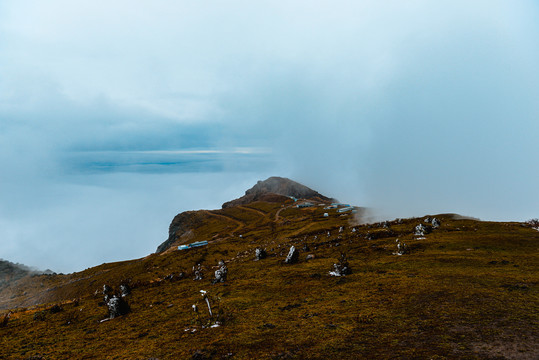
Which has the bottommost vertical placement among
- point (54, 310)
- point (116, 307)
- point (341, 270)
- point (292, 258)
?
point (54, 310)

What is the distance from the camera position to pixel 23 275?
19250 cm

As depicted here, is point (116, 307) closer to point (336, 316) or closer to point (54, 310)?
point (54, 310)

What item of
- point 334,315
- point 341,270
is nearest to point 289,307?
point 334,315

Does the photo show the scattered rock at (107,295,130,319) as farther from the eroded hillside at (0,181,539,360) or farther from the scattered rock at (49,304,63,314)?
the scattered rock at (49,304,63,314)

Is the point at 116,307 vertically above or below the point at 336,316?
above

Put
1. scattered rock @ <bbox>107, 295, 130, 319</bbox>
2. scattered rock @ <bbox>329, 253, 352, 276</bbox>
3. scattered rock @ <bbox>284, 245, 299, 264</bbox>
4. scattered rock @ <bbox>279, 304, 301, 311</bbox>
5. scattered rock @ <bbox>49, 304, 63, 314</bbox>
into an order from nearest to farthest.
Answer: scattered rock @ <bbox>279, 304, 301, 311</bbox>, scattered rock @ <bbox>107, 295, 130, 319</bbox>, scattered rock @ <bbox>329, 253, 352, 276</bbox>, scattered rock @ <bbox>49, 304, 63, 314</bbox>, scattered rock @ <bbox>284, 245, 299, 264</bbox>

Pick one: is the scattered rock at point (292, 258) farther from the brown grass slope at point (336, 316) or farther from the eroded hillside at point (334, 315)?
the brown grass slope at point (336, 316)

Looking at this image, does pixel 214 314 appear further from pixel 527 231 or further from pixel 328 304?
pixel 527 231

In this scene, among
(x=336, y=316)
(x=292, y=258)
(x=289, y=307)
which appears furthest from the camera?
(x=292, y=258)

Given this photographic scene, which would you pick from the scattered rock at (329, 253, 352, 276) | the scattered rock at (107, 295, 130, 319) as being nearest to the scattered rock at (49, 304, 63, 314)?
the scattered rock at (107, 295, 130, 319)

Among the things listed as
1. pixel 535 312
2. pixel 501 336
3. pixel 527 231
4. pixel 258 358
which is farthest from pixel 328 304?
pixel 527 231

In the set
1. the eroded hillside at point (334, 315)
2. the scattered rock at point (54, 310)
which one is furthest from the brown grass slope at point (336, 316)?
the scattered rock at point (54, 310)

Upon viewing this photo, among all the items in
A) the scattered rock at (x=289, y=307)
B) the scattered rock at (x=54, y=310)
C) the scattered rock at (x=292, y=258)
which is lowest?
the scattered rock at (x=289, y=307)

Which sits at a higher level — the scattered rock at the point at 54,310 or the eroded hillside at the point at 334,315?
the scattered rock at the point at 54,310
